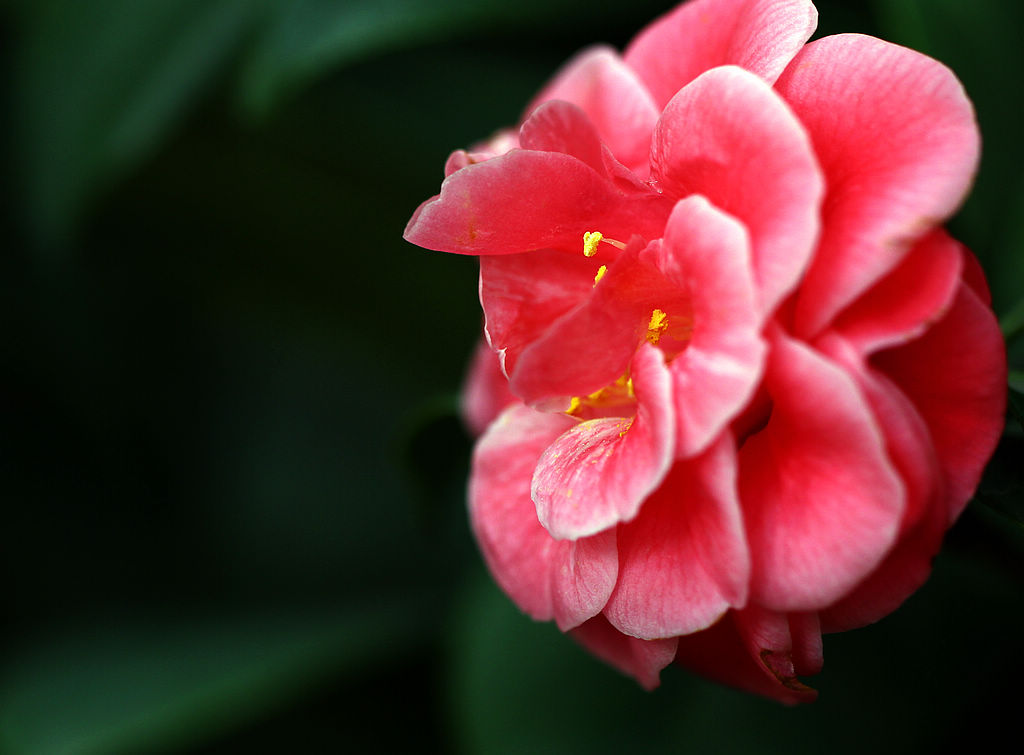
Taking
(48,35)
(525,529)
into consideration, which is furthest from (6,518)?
(525,529)

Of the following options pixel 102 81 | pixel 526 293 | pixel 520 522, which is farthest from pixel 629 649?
pixel 102 81

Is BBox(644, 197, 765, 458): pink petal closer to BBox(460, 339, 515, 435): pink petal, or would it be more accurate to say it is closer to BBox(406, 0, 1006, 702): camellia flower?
BBox(406, 0, 1006, 702): camellia flower

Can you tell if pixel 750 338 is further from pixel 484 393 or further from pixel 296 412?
pixel 296 412

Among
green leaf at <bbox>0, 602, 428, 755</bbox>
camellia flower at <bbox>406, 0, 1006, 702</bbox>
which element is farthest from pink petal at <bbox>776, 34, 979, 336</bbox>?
green leaf at <bbox>0, 602, 428, 755</bbox>

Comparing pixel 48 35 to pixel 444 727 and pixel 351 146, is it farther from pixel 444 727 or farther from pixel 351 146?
pixel 444 727

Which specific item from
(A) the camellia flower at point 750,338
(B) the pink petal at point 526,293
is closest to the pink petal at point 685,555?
(A) the camellia flower at point 750,338
